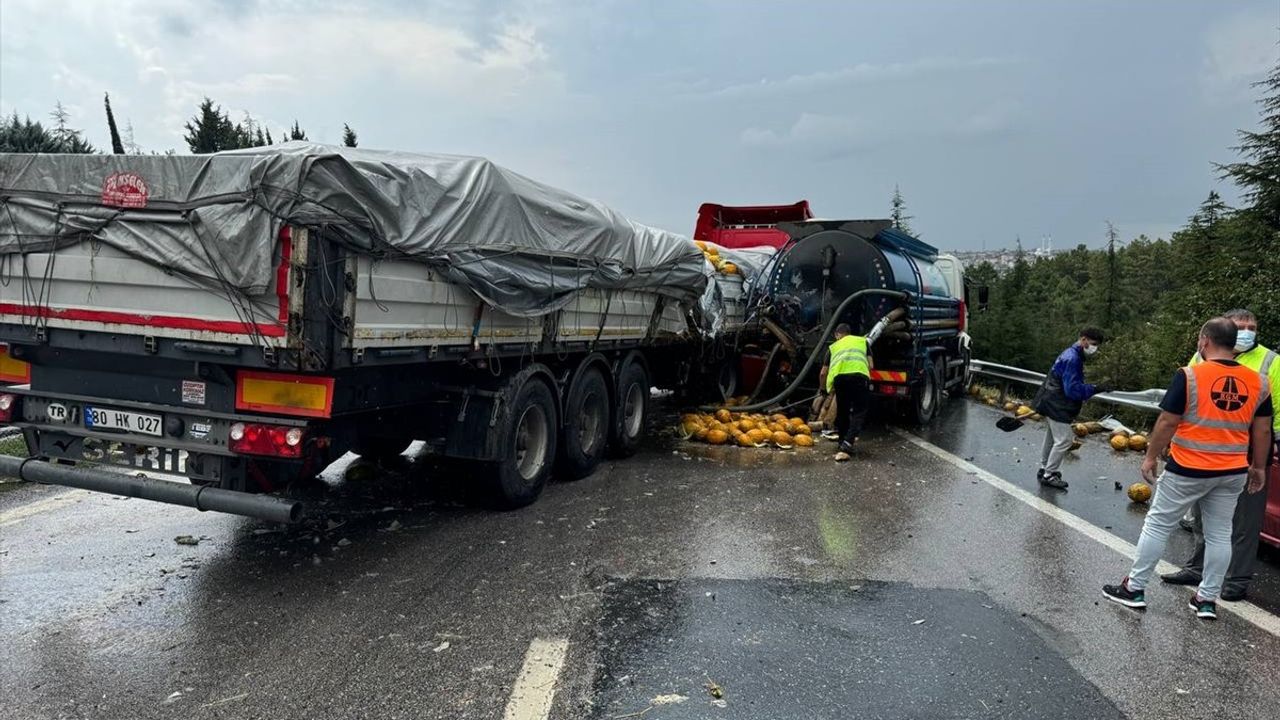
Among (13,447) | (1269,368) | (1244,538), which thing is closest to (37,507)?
(13,447)

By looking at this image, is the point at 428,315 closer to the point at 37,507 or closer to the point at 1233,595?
the point at 37,507

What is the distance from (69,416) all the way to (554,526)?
Answer: 3110 mm

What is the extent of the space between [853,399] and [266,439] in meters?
6.46

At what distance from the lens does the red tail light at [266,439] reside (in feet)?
13.7

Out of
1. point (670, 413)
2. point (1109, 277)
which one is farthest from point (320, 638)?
point (1109, 277)

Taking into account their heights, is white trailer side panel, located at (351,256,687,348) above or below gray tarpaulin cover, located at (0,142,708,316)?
below

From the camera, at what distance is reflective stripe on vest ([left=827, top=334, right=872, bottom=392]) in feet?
29.0

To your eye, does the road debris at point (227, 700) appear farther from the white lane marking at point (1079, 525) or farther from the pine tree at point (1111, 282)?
the pine tree at point (1111, 282)

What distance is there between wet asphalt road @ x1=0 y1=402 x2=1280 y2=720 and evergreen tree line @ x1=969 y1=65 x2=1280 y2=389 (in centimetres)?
232

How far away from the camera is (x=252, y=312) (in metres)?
3.96

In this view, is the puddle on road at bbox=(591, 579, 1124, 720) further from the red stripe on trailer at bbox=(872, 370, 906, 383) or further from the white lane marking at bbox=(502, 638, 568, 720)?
the red stripe on trailer at bbox=(872, 370, 906, 383)

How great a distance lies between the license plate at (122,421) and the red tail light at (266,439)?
51cm

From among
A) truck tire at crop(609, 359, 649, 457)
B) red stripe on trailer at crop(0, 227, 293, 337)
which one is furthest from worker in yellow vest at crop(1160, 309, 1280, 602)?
red stripe on trailer at crop(0, 227, 293, 337)

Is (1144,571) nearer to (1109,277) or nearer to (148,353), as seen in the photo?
(148,353)
